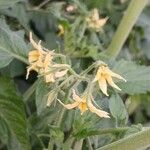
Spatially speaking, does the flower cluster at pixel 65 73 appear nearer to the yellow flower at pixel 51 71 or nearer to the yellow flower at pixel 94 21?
the yellow flower at pixel 51 71

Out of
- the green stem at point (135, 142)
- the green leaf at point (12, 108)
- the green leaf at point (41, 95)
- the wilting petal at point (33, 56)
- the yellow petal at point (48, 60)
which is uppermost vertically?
the yellow petal at point (48, 60)

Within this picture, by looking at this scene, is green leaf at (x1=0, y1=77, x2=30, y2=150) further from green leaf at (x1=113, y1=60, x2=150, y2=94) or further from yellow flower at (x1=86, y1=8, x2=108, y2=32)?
yellow flower at (x1=86, y1=8, x2=108, y2=32)

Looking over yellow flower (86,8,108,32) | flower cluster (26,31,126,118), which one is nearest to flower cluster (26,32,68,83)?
flower cluster (26,31,126,118)

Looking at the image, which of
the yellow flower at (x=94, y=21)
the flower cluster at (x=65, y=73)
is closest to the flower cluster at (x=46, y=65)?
the flower cluster at (x=65, y=73)

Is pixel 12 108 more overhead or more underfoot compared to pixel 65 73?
more underfoot

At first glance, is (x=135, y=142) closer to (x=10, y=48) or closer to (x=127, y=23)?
(x=10, y=48)

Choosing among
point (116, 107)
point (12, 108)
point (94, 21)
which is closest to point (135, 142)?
point (116, 107)

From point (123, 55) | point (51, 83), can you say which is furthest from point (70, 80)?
point (123, 55)
